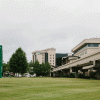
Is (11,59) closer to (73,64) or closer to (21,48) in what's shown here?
(21,48)

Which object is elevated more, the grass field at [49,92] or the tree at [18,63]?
the tree at [18,63]

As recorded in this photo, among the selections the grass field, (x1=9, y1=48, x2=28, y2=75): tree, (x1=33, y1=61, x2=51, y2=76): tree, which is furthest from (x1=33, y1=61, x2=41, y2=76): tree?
the grass field

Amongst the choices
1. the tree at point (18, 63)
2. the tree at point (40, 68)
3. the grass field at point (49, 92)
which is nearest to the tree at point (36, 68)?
the tree at point (40, 68)

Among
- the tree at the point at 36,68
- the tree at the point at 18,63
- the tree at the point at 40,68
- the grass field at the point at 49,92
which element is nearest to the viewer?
the grass field at the point at 49,92

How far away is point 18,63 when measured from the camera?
63.8m

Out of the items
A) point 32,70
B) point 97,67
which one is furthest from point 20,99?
point 32,70

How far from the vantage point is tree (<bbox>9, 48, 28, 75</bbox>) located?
2495 inches

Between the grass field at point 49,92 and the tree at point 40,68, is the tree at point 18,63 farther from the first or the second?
the grass field at point 49,92

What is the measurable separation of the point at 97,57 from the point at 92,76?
747 cm

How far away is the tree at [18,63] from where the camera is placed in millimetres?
63362

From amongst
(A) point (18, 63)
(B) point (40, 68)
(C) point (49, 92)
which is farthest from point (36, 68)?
(C) point (49, 92)

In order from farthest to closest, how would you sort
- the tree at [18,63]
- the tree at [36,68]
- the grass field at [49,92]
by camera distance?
the tree at [36,68]
the tree at [18,63]
the grass field at [49,92]

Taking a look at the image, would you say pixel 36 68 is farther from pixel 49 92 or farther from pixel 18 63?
pixel 49 92

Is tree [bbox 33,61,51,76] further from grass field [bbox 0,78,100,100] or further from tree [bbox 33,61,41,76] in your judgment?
grass field [bbox 0,78,100,100]
